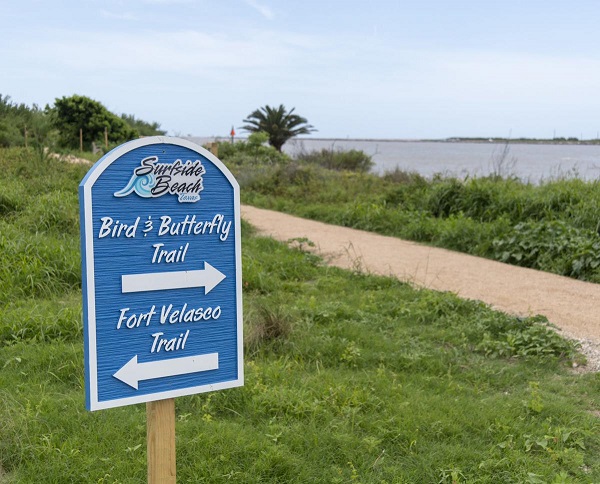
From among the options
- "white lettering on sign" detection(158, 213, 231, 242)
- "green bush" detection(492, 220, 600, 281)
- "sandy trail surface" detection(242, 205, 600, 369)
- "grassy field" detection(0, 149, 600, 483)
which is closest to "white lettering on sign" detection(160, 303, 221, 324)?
"white lettering on sign" detection(158, 213, 231, 242)

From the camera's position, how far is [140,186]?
2227 mm

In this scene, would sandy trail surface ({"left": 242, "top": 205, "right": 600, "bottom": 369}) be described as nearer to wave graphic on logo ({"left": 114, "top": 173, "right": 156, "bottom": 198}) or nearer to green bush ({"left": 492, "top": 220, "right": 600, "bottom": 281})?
green bush ({"left": 492, "top": 220, "right": 600, "bottom": 281})

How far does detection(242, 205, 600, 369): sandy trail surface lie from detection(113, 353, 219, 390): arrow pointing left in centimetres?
346

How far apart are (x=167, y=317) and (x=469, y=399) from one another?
236cm

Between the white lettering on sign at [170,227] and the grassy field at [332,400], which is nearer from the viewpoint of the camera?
the white lettering on sign at [170,227]

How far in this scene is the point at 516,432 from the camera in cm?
360

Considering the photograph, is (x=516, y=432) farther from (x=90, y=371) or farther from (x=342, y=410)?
(x=90, y=371)

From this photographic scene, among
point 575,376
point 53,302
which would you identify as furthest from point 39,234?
point 575,376

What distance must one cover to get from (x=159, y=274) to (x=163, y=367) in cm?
32

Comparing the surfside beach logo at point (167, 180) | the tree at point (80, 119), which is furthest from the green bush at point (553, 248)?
the tree at point (80, 119)

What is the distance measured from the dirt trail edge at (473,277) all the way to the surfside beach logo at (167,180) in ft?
13.5

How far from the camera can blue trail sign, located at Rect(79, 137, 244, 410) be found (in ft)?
7.08

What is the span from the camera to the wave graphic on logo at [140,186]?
219cm

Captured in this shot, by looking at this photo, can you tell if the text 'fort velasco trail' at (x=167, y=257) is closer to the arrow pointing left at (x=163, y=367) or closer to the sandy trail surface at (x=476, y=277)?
the arrow pointing left at (x=163, y=367)
